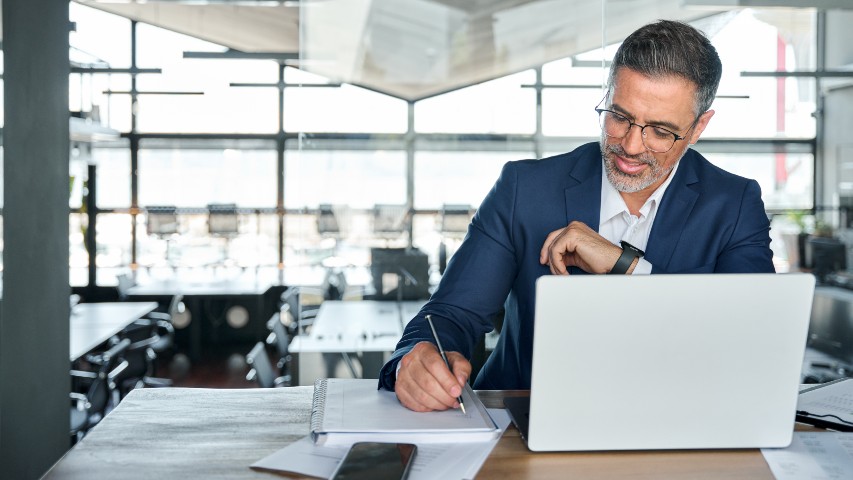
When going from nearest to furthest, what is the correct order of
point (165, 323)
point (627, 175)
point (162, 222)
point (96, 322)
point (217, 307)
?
1. point (627, 175)
2. point (96, 322)
3. point (165, 323)
4. point (217, 307)
5. point (162, 222)

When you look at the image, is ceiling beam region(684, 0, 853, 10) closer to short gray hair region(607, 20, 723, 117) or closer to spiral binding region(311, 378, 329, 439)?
short gray hair region(607, 20, 723, 117)

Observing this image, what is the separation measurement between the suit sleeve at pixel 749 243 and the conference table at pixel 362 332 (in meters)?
2.75

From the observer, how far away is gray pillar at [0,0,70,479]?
10.5 feet

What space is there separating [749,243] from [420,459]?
1.02 meters

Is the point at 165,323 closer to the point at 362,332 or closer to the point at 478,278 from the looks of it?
the point at 362,332

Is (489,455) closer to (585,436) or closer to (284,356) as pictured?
(585,436)

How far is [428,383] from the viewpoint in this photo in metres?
1.32

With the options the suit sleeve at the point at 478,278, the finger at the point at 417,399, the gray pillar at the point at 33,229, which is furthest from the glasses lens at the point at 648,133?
the gray pillar at the point at 33,229

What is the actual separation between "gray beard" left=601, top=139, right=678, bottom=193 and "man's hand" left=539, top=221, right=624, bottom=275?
0.14 metres

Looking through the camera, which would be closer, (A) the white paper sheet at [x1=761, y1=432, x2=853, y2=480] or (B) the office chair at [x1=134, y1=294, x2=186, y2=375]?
(A) the white paper sheet at [x1=761, y1=432, x2=853, y2=480]

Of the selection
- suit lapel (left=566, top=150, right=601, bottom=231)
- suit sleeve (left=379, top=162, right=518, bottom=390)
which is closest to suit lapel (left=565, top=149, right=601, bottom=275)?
suit lapel (left=566, top=150, right=601, bottom=231)

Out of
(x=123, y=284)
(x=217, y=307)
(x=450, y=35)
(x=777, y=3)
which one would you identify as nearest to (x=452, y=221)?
(x=450, y=35)

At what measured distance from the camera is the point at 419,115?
15.3 feet

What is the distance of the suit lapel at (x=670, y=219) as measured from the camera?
5.89ft
